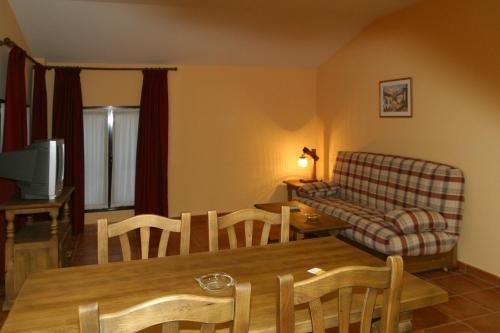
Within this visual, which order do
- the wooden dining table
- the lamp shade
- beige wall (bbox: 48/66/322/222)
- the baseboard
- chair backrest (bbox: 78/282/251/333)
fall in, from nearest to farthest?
1. chair backrest (bbox: 78/282/251/333)
2. the wooden dining table
3. the baseboard
4. beige wall (bbox: 48/66/322/222)
5. the lamp shade

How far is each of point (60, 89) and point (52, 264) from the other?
2.53 m

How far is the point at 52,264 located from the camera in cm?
298

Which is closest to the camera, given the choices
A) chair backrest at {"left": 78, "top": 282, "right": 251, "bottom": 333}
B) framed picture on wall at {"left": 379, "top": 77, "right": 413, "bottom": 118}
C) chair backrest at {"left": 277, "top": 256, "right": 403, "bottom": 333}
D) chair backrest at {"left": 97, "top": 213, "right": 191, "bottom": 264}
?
chair backrest at {"left": 78, "top": 282, "right": 251, "bottom": 333}

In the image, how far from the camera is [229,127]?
5609 mm

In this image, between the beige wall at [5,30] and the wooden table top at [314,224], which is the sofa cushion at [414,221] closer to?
the wooden table top at [314,224]

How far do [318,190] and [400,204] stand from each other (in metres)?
1.12

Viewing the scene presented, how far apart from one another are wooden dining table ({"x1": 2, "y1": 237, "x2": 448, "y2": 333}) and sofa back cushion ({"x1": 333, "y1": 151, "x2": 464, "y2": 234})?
6.42ft

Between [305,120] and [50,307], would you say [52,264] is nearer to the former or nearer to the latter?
[50,307]

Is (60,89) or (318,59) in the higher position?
(318,59)

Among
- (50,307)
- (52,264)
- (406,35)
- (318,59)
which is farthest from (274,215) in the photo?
(318,59)

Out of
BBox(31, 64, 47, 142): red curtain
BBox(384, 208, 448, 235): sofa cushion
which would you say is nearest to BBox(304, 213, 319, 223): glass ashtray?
BBox(384, 208, 448, 235): sofa cushion

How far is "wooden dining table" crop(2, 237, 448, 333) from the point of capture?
4.32 feet

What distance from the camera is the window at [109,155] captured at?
200 inches

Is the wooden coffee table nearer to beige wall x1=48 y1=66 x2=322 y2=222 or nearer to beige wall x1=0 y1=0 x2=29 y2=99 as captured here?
beige wall x1=48 y1=66 x2=322 y2=222
